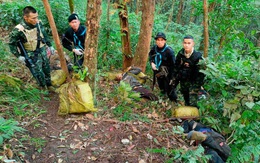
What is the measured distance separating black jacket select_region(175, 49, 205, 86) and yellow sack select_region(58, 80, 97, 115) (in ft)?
6.98

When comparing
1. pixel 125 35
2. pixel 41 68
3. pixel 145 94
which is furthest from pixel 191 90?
pixel 41 68

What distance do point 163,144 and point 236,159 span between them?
1.11 meters

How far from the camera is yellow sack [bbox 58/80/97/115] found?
3.88 m

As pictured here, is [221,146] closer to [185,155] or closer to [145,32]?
[185,155]

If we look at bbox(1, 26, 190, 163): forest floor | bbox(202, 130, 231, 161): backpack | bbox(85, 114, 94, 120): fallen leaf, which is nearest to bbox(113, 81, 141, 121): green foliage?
bbox(1, 26, 190, 163): forest floor

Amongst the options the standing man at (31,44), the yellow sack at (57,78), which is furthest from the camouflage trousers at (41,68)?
the yellow sack at (57,78)

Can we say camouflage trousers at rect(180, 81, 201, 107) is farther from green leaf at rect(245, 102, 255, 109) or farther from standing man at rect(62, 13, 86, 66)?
standing man at rect(62, 13, 86, 66)

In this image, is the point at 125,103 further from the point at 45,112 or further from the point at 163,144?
the point at 45,112

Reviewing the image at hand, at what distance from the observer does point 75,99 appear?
3.88 meters

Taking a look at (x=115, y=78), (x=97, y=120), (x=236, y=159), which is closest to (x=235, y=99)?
(x=236, y=159)

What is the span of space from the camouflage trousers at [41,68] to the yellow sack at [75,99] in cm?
116

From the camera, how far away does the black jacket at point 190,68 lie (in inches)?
180

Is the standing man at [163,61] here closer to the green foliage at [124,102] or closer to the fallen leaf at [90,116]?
the green foliage at [124,102]

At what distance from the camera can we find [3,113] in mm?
3689
